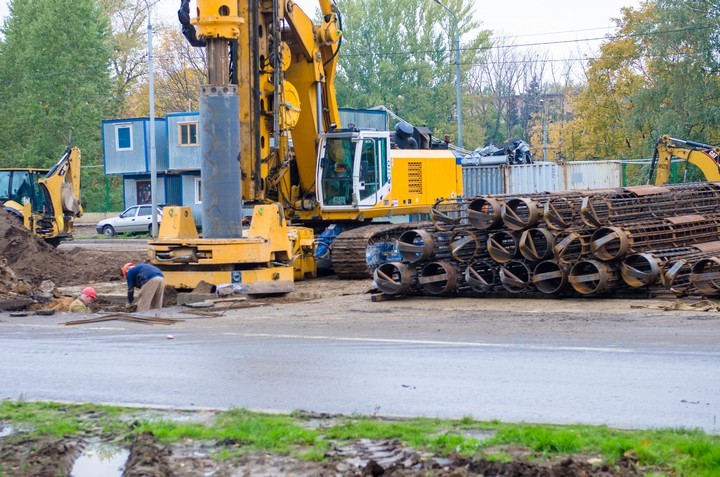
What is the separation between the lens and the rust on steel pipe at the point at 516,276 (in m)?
16.5

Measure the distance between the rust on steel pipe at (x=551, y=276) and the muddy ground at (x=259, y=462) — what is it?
31.0ft

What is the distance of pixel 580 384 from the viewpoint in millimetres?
9070

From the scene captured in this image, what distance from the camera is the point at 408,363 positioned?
10578 mm

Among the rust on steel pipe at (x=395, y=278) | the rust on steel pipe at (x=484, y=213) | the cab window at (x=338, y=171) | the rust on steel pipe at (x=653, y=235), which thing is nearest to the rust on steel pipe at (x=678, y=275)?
the rust on steel pipe at (x=653, y=235)

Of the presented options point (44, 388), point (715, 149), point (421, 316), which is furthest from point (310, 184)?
point (715, 149)

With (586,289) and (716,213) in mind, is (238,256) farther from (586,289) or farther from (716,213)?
(716,213)

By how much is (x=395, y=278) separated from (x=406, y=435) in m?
10.5

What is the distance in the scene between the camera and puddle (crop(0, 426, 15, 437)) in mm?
7770

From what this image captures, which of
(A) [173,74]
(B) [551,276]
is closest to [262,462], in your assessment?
(B) [551,276]

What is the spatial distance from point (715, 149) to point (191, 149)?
29.0 meters

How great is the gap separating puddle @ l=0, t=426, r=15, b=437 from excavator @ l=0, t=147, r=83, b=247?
24.5m

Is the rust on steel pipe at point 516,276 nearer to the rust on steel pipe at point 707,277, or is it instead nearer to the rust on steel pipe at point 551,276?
the rust on steel pipe at point 551,276

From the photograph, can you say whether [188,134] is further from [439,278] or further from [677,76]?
[439,278]

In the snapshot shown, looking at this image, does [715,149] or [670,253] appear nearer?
[670,253]
